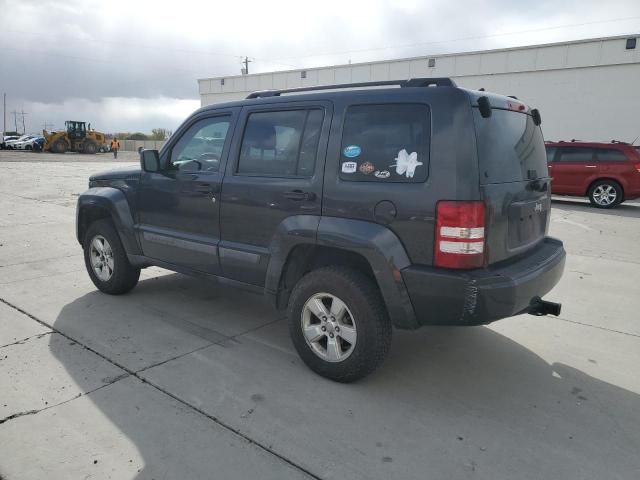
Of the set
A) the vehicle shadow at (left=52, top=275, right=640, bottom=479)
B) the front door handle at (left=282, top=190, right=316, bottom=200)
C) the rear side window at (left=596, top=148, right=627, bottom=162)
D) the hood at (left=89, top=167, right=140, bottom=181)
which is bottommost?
the vehicle shadow at (left=52, top=275, right=640, bottom=479)

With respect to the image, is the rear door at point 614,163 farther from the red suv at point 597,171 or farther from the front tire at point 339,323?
the front tire at point 339,323

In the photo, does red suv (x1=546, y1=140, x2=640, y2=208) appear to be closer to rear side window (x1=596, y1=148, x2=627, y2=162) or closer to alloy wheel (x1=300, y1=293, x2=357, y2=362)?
rear side window (x1=596, y1=148, x2=627, y2=162)

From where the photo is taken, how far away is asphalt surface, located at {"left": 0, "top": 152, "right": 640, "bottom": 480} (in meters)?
2.48

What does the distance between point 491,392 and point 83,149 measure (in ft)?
140

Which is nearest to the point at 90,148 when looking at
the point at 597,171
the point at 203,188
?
the point at 597,171

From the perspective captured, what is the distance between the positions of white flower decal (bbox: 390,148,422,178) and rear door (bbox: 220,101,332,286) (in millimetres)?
555

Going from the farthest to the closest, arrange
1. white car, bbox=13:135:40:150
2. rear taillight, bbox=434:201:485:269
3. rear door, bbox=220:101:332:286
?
white car, bbox=13:135:40:150 < rear door, bbox=220:101:332:286 < rear taillight, bbox=434:201:485:269

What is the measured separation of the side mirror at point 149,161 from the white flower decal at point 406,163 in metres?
2.35

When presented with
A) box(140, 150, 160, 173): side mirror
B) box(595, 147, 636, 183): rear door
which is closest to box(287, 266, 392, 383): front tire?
box(140, 150, 160, 173): side mirror

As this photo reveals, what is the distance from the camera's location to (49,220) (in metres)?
9.19

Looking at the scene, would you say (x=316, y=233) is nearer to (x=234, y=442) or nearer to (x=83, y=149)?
(x=234, y=442)

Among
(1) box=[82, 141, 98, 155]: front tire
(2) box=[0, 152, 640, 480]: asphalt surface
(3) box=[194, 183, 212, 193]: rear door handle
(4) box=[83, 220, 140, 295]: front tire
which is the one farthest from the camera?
(1) box=[82, 141, 98, 155]: front tire

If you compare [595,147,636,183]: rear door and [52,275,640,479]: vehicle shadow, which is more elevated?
[595,147,636,183]: rear door

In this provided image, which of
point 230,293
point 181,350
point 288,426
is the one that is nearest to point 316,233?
point 288,426
